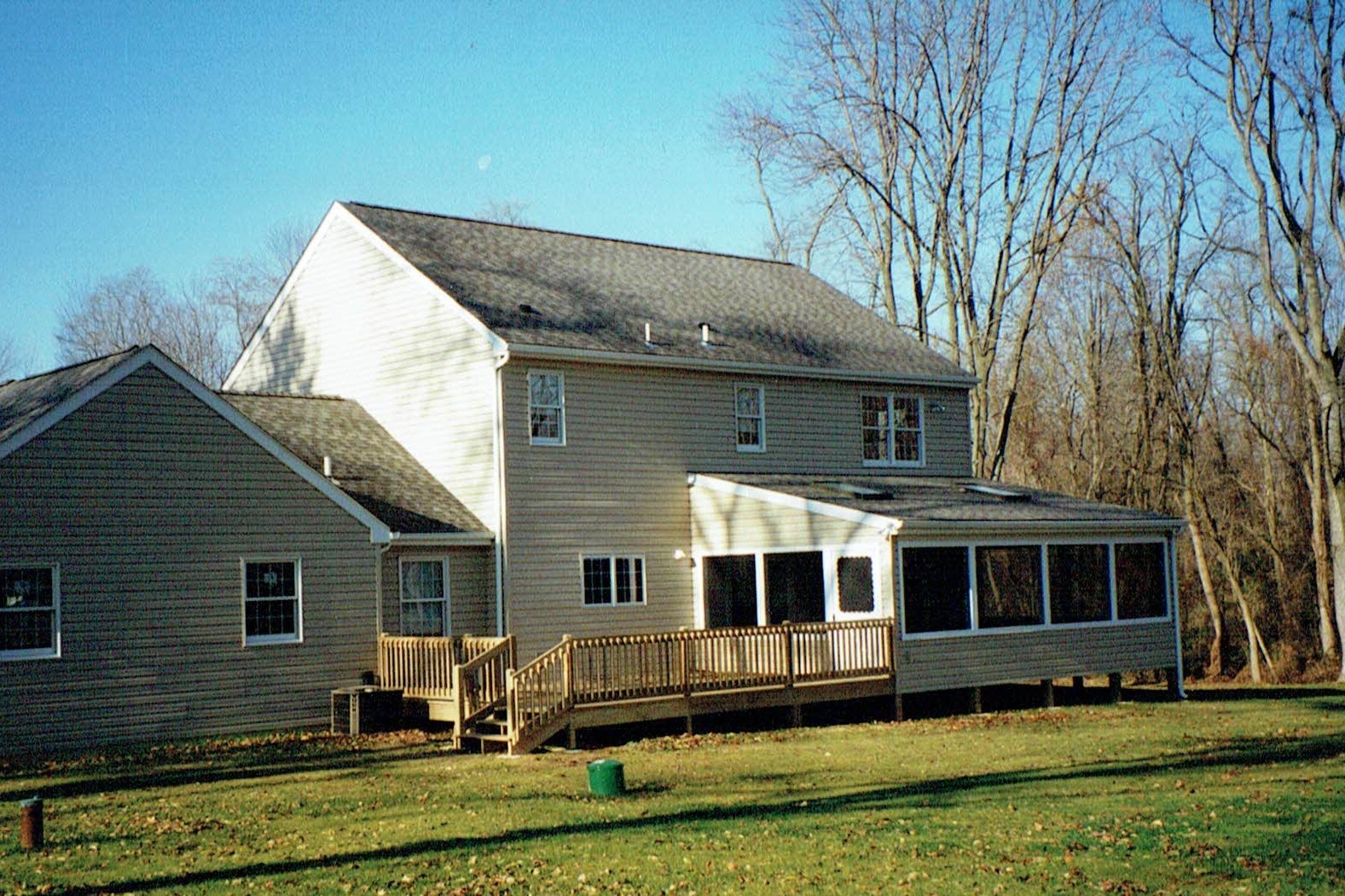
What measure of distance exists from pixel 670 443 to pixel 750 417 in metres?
1.99

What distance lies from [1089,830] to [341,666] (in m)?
12.4

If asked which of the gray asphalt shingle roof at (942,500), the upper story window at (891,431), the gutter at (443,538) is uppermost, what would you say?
the upper story window at (891,431)

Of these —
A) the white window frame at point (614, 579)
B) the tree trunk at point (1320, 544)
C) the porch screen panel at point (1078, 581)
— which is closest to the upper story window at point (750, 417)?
the white window frame at point (614, 579)

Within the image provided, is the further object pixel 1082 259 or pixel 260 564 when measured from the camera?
pixel 1082 259

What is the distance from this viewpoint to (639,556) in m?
25.2

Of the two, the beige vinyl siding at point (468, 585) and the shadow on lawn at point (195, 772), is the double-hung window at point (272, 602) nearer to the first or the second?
the beige vinyl siding at point (468, 585)

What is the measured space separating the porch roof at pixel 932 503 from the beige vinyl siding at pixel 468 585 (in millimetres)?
4319

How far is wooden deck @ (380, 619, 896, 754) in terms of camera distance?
19078 mm

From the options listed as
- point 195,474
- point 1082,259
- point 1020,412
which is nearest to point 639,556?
point 195,474

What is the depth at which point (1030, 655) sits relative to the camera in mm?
24594

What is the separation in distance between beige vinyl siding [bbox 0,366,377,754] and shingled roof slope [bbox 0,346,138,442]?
0.32m

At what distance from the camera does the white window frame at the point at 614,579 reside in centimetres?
2448

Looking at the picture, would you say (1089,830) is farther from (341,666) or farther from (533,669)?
(341,666)

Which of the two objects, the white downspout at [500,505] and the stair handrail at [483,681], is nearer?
the stair handrail at [483,681]
